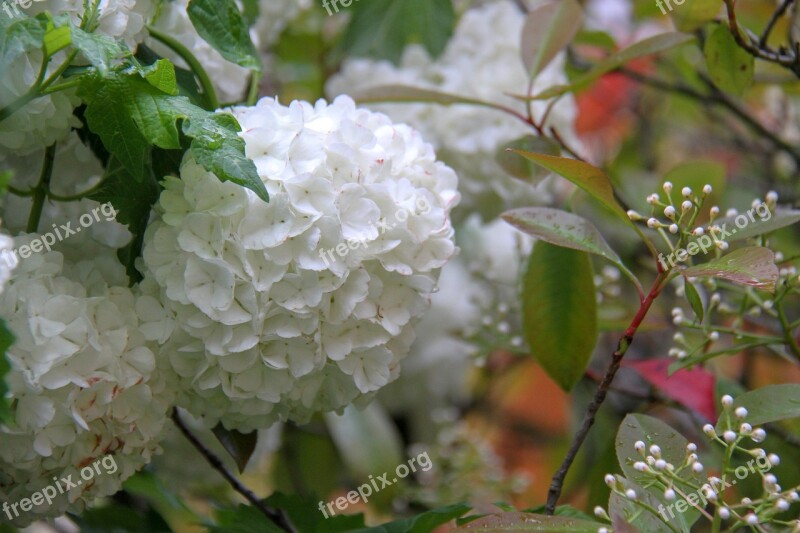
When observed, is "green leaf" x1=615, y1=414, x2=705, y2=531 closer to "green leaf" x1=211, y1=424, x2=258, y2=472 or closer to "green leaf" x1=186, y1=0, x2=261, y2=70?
"green leaf" x1=211, y1=424, x2=258, y2=472

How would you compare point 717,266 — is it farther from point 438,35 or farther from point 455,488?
point 455,488

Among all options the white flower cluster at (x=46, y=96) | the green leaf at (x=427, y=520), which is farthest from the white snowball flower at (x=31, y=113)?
the green leaf at (x=427, y=520)

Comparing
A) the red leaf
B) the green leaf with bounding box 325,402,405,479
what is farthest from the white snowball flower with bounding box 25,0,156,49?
the green leaf with bounding box 325,402,405,479

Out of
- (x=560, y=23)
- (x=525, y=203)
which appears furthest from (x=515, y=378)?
(x=560, y=23)

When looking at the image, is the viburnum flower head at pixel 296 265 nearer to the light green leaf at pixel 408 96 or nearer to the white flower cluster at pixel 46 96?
the white flower cluster at pixel 46 96

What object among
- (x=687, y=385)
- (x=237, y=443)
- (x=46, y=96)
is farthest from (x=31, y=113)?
(x=687, y=385)

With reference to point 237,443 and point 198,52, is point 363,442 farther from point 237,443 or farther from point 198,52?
point 198,52
